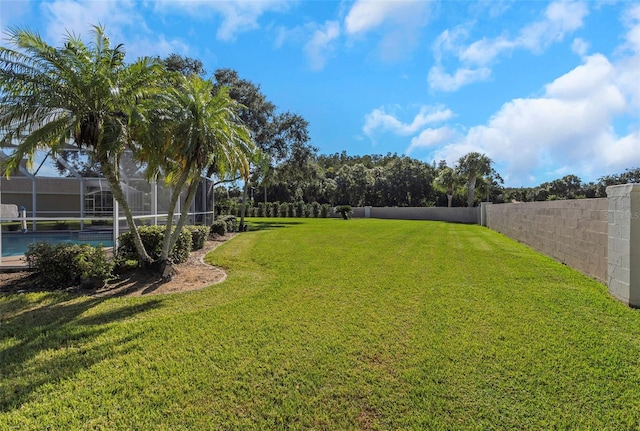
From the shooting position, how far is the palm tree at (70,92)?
5.48 metres

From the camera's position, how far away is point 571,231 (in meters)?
7.93

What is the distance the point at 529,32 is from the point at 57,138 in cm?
1058

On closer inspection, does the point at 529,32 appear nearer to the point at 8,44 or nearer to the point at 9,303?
the point at 8,44

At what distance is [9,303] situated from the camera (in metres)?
5.27

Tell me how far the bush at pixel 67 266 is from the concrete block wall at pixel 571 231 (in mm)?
9328

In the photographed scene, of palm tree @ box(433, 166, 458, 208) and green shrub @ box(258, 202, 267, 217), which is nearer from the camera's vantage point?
palm tree @ box(433, 166, 458, 208)

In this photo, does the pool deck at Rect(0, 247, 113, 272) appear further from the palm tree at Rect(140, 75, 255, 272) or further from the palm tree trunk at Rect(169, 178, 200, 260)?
the palm tree at Rect(140, 75, 255, 272)

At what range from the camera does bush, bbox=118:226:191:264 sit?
7.38 m

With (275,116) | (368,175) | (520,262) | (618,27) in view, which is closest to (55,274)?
(520,262)

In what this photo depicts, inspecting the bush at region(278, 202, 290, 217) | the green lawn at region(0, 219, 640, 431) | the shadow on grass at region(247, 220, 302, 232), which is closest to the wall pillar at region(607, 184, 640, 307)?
the green lawn at region(0, 219, 640, 431)

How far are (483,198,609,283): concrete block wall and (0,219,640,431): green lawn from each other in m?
0.82

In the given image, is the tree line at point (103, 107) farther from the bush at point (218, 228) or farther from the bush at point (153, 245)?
the bush at point (218, 228)

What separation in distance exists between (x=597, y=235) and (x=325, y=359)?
6.20m

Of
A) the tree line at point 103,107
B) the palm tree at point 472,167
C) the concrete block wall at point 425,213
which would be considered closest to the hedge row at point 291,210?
the concrete block wall at point 425,213
